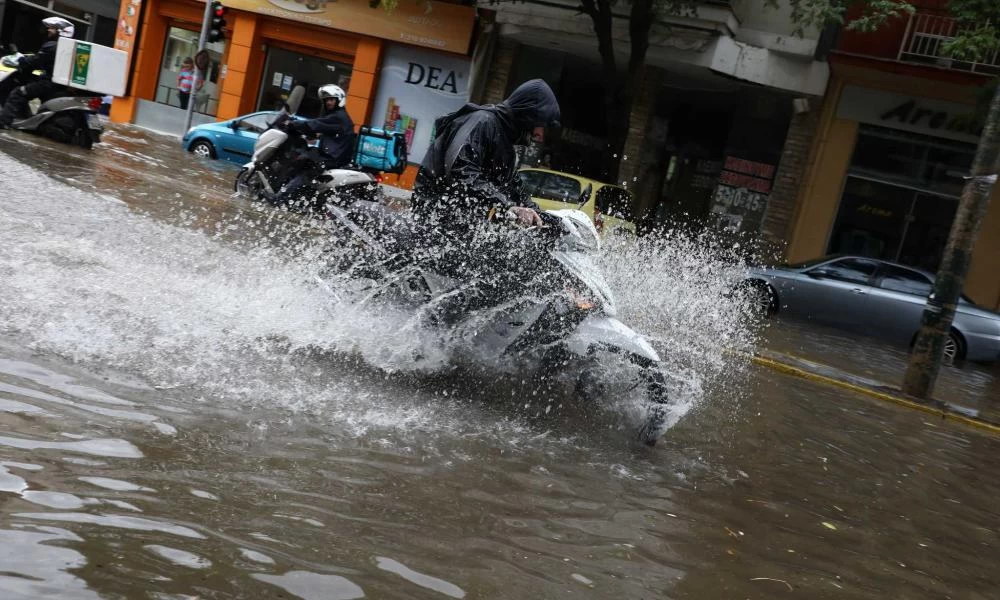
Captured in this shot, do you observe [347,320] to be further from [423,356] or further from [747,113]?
[747,113]

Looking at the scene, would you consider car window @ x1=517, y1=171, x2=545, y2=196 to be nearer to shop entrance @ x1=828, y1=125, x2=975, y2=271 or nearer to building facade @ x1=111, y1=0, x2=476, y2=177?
shop entrance @ x1=828, y1=125, x2=975, y2=271

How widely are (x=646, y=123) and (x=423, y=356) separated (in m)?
17.9

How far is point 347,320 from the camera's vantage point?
6.36m

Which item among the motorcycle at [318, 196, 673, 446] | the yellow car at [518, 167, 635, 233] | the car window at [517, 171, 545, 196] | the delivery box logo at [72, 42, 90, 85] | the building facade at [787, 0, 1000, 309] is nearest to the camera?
the motorcycle at [318, 196, 673, 446]

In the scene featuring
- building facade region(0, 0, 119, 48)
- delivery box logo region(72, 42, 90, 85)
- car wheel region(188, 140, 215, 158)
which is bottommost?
car wheel region(188, 140, 215, 158)

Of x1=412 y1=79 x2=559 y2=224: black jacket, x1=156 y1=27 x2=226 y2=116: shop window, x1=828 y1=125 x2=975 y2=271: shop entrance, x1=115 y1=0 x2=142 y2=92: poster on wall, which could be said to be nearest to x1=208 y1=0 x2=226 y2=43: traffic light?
x1=156 y1=27 x2=226 y2=116: shop window

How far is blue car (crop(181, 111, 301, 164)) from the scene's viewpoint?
883 inches

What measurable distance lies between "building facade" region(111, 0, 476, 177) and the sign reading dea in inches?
352

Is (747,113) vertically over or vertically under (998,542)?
over

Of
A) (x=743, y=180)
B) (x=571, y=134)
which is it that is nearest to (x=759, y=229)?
(x=743, y=180)

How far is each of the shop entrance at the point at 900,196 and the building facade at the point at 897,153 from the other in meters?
0.02

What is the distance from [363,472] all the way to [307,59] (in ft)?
82.0

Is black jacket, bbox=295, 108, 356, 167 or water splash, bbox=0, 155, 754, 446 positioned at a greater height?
black jacket, bbox=295, 108, 356, 167

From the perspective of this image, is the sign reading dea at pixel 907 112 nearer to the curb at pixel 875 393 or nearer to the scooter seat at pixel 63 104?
the curb at pixel 875 393
